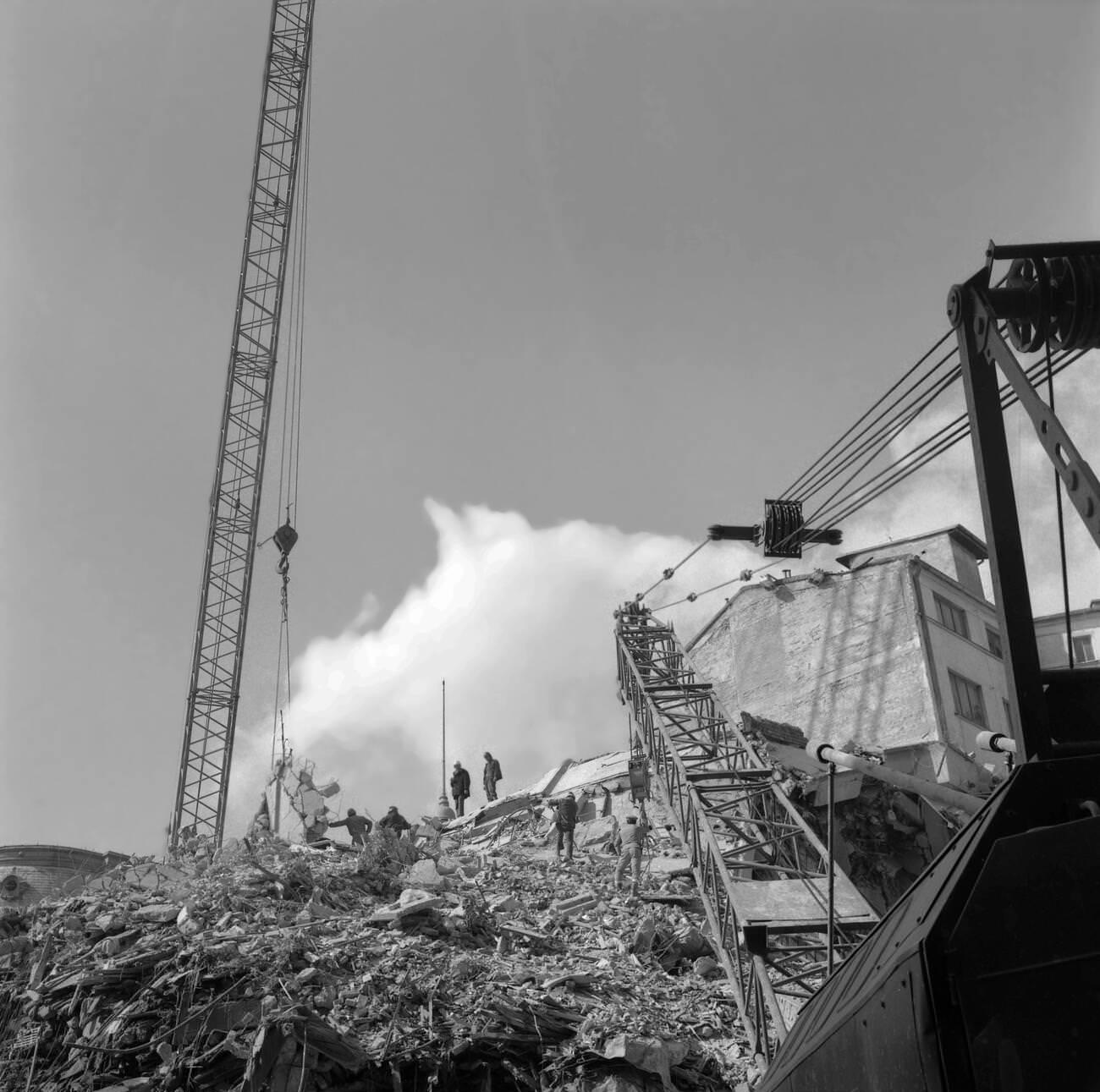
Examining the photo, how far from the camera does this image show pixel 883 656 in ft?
98.9

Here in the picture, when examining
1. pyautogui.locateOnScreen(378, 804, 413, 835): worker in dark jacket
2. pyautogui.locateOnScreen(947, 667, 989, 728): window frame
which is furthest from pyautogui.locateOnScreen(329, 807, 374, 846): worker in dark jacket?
pyautogui.locateOnScreen(947, 667, 989, 728): window frame

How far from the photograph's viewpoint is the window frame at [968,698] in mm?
29609

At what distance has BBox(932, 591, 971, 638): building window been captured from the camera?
3134 cm

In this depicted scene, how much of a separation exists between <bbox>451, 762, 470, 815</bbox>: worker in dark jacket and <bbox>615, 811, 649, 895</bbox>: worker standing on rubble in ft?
37.1

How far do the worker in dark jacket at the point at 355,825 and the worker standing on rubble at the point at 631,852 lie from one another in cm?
641

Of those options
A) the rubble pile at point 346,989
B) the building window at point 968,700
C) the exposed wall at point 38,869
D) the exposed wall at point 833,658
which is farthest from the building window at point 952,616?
the exposed wall at point 38,869

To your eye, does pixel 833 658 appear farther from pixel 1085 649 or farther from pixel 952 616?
pixel 1085 649

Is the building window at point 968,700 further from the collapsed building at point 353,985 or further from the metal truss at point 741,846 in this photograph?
the collapsed building at point 353,985

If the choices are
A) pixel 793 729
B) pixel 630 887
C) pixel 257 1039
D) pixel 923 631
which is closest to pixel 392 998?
pixel 257 1039

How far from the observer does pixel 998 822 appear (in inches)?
169

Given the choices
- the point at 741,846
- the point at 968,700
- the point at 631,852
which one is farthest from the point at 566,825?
the point at 968,700

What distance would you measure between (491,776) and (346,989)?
1759cm

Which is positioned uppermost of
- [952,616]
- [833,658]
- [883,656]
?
[952,616]

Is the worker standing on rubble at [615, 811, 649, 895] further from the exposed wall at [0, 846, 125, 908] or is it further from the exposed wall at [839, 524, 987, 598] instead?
the exposed wall at [839, 524, 987, 598]
